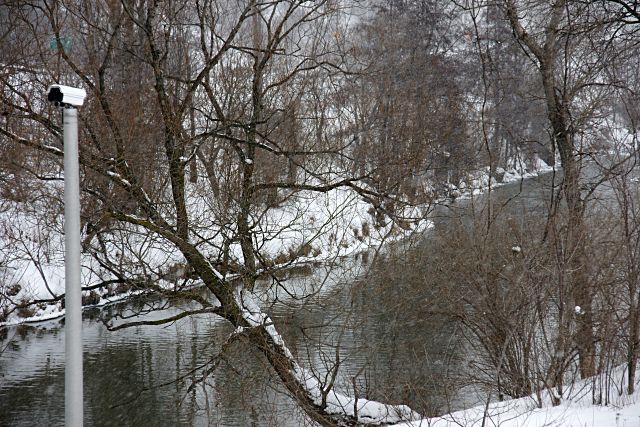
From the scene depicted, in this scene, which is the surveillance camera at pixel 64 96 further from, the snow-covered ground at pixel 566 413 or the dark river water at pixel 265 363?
the dark river water at pixel 265 363

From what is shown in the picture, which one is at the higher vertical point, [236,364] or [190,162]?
[190,162]

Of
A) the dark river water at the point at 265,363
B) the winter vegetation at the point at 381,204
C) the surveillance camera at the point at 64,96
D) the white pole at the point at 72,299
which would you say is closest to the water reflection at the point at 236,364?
the dark river water at the point at 265,363

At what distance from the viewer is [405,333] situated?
11.0 meters

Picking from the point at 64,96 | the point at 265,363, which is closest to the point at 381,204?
the point at 265,363

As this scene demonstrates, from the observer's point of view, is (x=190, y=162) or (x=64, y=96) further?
(x=190, y=162)

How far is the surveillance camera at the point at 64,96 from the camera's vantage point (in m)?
3.01

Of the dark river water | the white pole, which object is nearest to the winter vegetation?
the dark river water

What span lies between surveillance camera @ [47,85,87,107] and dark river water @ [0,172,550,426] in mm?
5211

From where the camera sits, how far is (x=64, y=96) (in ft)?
9.91

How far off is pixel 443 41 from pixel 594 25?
19.4 m

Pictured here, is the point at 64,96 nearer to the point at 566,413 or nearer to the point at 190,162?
the point at 566,413

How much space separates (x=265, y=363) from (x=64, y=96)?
629cm

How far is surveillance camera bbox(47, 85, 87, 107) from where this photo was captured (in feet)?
9.87

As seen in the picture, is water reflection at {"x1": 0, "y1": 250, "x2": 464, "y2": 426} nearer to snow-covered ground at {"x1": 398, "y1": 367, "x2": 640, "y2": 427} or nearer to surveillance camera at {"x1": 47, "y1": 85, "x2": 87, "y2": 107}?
snow-covered ground at {"x1": 398, "y1": 367, "x2": 640, "y2": 427}
